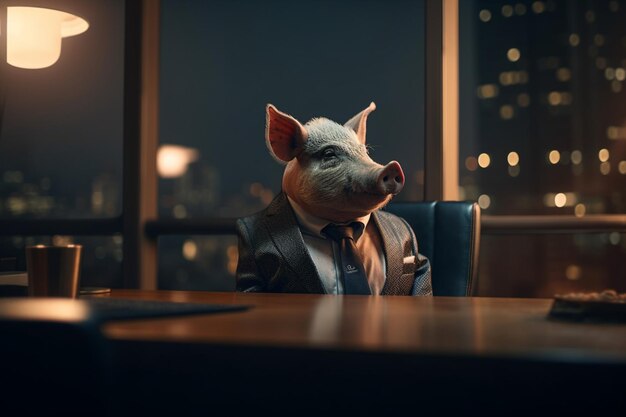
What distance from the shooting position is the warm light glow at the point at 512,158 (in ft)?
10.8

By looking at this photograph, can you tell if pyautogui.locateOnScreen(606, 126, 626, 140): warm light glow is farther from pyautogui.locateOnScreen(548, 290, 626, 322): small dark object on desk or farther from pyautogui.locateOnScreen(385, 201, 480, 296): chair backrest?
pyautogui.locateOnScreen(548, 290, 626, 322): small dark object on desk

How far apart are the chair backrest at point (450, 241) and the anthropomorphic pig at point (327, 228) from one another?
103mm

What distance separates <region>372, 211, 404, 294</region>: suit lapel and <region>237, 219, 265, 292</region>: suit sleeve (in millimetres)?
290

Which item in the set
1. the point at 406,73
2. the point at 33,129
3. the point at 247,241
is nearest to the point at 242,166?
the point at 406,73

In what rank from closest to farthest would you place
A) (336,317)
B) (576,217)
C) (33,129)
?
(336,317)
(576,217)
(33,129)

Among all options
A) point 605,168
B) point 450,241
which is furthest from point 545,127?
point 450,241

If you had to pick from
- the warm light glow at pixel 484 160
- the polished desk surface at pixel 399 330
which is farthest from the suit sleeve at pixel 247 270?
the warm light glow at pixel 484 160

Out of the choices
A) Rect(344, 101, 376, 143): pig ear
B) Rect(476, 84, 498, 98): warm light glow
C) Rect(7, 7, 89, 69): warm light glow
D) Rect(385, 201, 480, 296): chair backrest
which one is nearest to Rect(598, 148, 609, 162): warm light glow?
Rect(476, 84, 498, 98): warm light glow

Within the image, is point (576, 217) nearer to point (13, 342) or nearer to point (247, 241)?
point (247, 241)

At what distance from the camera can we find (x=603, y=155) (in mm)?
3039

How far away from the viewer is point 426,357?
55 cm

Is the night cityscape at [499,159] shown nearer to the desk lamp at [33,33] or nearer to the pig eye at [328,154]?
the desk lamp at [33,33]

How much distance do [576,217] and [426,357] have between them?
2220 millimetres

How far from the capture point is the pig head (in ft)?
4.94
